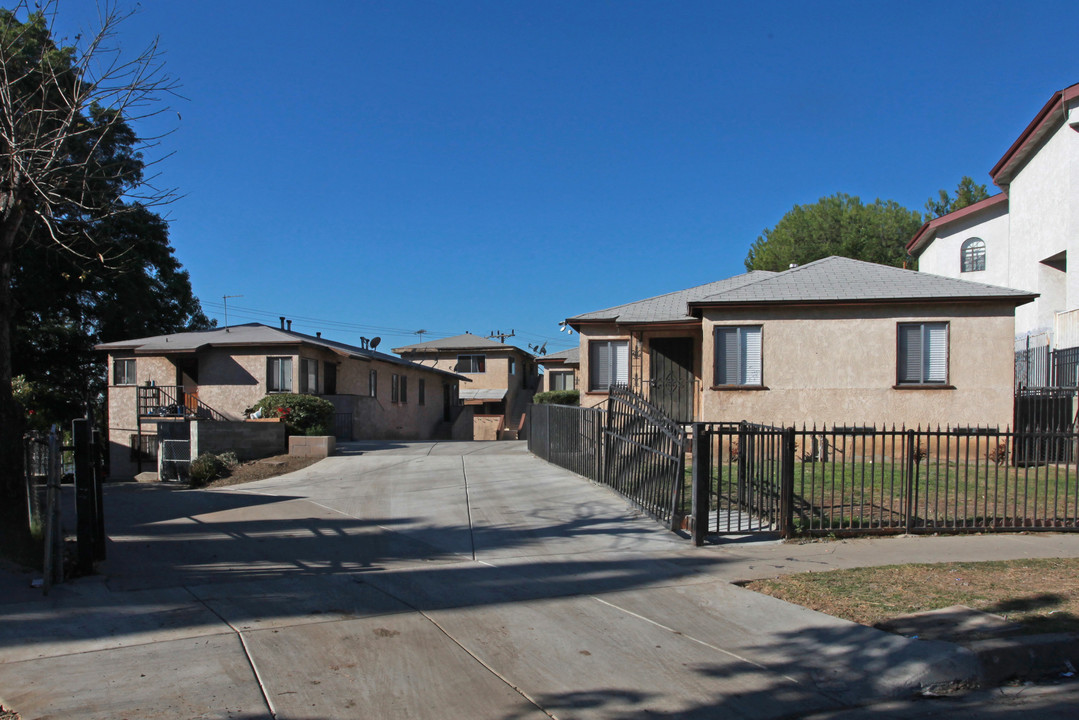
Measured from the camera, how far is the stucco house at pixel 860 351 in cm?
1552

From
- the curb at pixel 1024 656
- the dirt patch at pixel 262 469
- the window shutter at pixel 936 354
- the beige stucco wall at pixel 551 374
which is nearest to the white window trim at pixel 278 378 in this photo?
the dirt patch at pixel 262 469

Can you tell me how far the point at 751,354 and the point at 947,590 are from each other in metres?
9.68

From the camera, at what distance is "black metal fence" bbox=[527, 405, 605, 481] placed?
Result: 12.7 metres

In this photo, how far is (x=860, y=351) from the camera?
15852mm

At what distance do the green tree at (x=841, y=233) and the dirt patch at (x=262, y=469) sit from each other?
36798mm

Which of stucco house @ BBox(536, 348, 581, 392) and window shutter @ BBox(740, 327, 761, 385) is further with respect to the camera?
stucco house @ BBox(536, 348, 581, 392)

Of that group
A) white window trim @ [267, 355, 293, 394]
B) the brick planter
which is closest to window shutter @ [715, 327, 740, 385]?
the brick planter

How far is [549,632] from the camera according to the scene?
573cm

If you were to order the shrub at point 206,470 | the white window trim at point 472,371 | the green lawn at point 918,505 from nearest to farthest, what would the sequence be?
1. the green lawn at point 918,505
2. the shrub at point 206,470
3. the white window trim at point 472,371

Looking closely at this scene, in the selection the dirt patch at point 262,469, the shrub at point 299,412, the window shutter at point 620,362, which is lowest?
the dirt patch at point 262,469

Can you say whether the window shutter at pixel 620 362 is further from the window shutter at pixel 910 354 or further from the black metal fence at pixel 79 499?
the black metal fence at pixel 79 499

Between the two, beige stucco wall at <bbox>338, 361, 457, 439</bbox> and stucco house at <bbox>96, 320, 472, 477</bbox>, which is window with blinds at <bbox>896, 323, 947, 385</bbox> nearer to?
stucco house at <bbox>96, 320, 472, 477</bbox>

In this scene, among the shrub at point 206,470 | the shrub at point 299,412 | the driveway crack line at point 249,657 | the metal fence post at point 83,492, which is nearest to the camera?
the driveway crack line at point 249,657

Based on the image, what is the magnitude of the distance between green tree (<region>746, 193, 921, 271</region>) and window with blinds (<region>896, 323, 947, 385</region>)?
32.3 m
